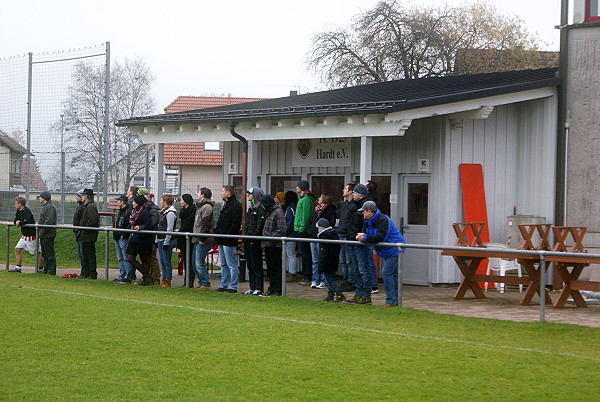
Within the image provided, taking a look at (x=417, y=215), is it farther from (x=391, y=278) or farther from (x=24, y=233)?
(x=24, y=233)

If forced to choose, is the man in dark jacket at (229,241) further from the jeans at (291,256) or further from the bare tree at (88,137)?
the bare tree at (88,137)

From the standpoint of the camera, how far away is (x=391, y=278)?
42.8 feet

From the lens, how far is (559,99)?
679 inches

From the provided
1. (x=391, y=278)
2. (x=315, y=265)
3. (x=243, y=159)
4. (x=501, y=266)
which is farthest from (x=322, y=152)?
(x=391, y=278)

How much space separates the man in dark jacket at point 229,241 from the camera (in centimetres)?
1537

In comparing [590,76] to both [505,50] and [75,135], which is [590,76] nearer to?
[75,135]

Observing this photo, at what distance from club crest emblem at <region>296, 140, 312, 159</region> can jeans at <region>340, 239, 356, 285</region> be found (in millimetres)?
4577

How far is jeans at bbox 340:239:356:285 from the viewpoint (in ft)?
44.9

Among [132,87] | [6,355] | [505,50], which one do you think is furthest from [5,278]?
[132,87]

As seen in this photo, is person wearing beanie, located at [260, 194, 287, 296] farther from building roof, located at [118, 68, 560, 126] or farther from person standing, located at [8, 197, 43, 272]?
person standing, located at [8, 197, 43, 272]

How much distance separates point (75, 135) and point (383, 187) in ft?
49.8

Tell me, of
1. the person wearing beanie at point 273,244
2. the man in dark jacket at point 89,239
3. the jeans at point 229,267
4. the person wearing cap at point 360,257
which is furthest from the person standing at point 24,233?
the person wearing cap at point 360,257

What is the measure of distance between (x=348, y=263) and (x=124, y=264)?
4866 millimetres

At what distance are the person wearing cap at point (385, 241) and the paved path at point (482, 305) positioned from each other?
0.30 m
